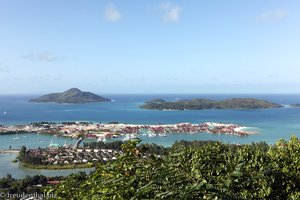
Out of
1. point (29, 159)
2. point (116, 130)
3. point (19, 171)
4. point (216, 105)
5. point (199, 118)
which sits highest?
point (216, 105)

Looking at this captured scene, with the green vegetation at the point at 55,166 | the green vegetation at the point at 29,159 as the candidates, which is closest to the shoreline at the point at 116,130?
the green vegetation at the point at 29,159

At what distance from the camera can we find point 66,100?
114 m

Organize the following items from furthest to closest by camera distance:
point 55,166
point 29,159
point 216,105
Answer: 1. point 216,105
2. point 29,159
3. point 55,166

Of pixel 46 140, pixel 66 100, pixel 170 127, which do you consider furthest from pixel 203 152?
pixel 66 100

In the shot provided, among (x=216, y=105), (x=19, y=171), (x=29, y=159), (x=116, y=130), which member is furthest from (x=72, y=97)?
(x=19, y=171)

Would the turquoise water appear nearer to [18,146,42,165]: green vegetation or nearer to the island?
[18,146,42,165]: green vegetation

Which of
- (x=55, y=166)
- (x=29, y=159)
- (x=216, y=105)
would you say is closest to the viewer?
(x=55, y=166)

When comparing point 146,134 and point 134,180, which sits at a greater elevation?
point 134,180

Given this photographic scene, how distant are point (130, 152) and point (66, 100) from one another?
11518cm

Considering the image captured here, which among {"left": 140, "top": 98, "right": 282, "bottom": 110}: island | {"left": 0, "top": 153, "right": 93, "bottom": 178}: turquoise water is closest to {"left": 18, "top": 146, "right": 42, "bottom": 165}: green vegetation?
{"left": 0, "top": 153, "right": 93, "bottom": 178}: turquoise water

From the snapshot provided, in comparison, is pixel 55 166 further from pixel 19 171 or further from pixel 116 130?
pixel 116 130

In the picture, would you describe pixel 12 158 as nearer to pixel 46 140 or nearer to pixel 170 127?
pixel 46 140

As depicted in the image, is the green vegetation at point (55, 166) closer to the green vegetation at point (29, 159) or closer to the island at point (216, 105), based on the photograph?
the green vegetation at point (29, 159)

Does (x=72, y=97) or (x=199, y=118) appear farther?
(x=72, y=97)
